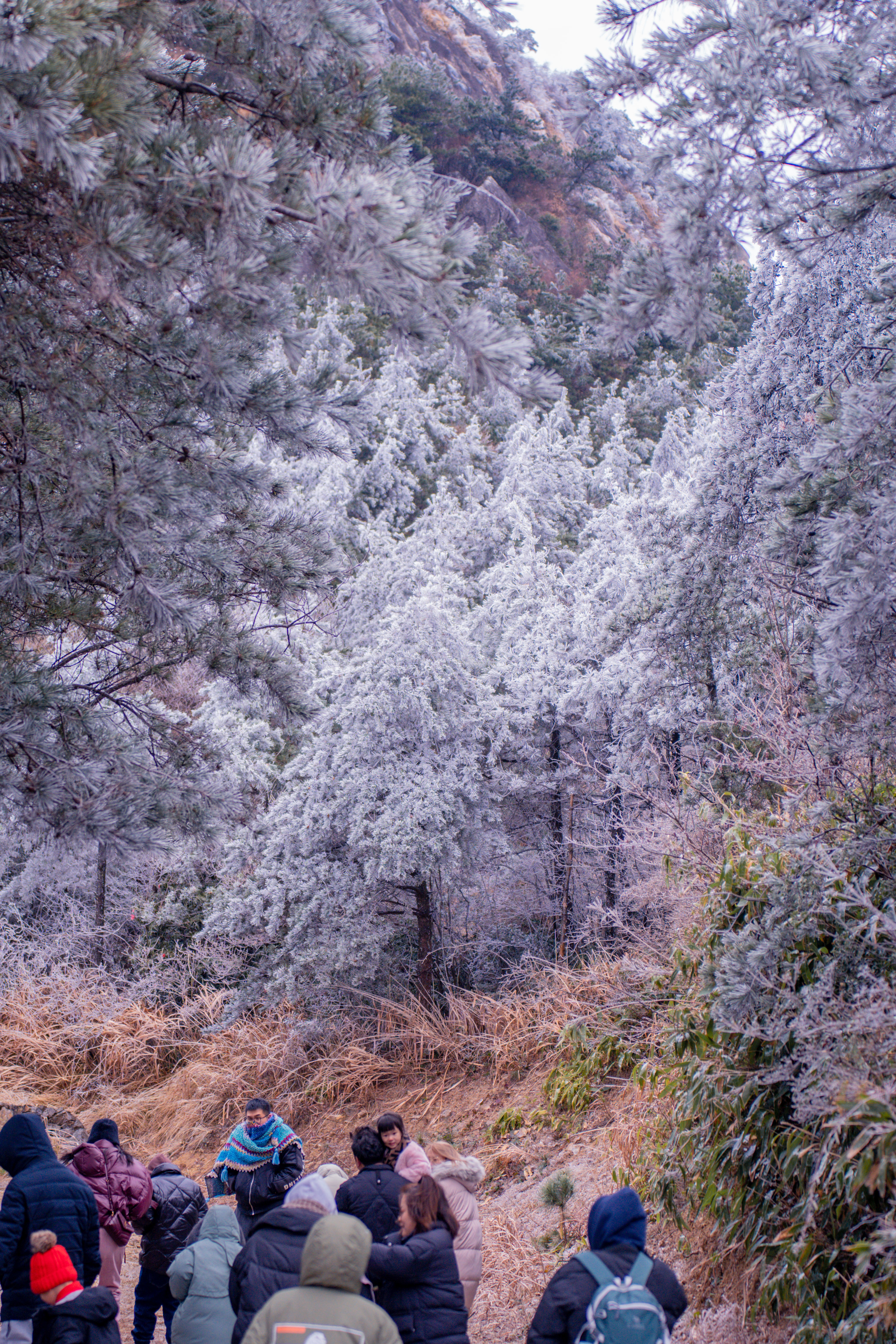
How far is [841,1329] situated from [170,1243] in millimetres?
3777

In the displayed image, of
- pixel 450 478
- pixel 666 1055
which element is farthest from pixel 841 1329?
pixel 450 478

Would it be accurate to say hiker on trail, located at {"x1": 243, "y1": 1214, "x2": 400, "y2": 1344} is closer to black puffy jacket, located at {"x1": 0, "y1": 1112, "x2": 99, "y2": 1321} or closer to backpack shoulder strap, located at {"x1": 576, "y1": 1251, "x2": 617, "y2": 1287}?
backpack shoulder strap, located at {"x1": 576, "y1": 1251, "x2": 617, "y2": 1287}

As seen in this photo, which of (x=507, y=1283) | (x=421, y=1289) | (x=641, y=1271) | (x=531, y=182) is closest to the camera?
(x=641, y=1271)

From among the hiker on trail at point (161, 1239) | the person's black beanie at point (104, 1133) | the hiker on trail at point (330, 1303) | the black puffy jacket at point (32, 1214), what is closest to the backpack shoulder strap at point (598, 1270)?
the hiker on trail at point (330, 1303)

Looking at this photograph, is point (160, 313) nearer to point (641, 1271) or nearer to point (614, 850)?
point (641, 1271)

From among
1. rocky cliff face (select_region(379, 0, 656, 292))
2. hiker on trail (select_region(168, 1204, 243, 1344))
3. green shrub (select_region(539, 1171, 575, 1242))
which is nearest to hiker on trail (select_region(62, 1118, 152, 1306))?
hiker on trail (select_region(168, 1204, 243, 1344))

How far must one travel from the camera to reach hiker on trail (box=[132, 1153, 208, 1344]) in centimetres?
573

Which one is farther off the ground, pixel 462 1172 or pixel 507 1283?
pixel 462 1172

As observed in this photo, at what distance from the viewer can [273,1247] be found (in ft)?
12.2

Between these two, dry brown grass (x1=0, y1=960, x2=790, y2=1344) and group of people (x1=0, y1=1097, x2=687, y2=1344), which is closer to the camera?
group of people (x1=0, y1=1097, x2=687, y2=1344)

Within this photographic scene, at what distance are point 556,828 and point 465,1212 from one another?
7382 mm

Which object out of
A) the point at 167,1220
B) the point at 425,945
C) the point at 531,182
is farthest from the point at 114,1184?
the point at 531,182

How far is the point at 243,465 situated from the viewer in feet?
18.1

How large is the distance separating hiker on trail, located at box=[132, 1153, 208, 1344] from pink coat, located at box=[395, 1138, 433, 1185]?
1.74m
